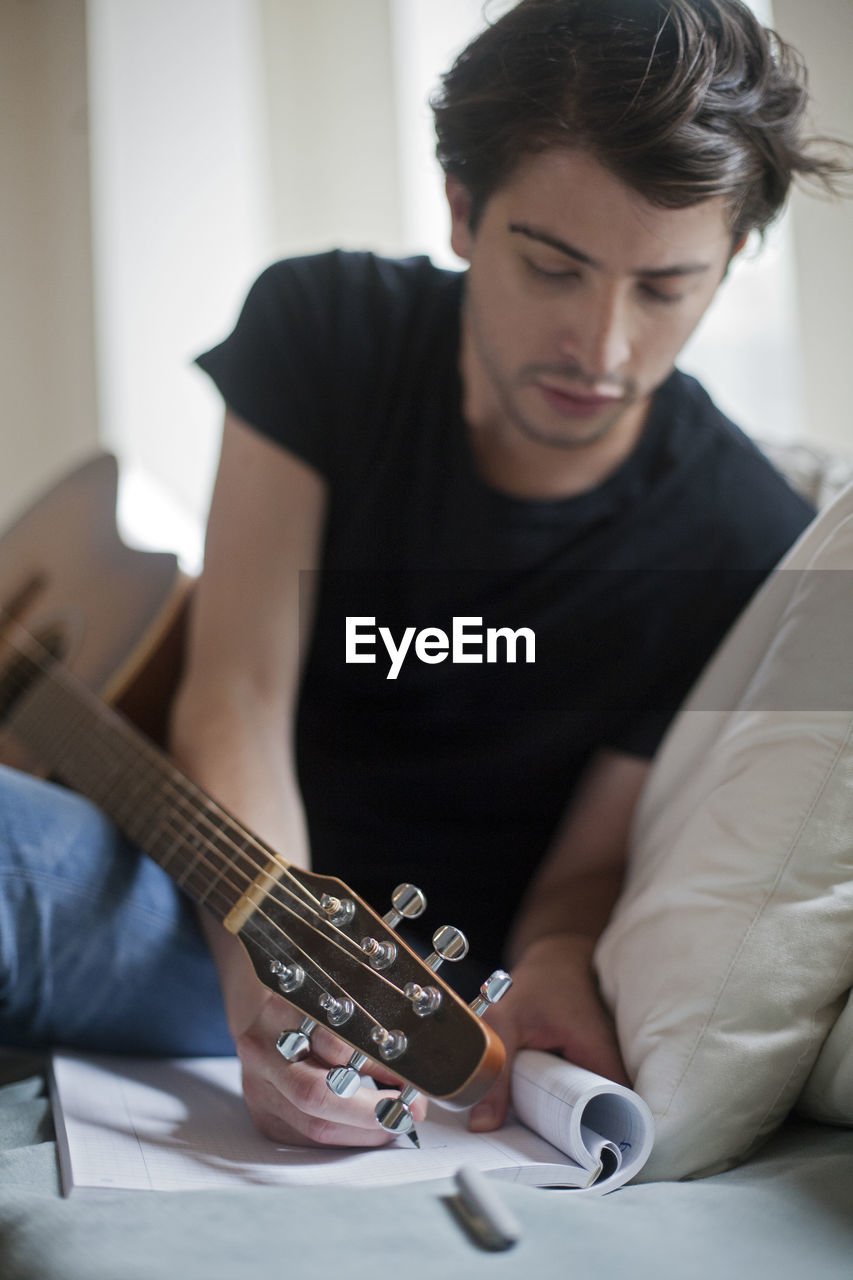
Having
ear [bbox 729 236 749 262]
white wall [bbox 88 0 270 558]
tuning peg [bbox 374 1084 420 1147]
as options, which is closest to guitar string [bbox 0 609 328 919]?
tuning peg [bbox 374 1084 420 1147]

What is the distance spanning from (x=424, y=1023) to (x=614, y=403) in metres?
0.55

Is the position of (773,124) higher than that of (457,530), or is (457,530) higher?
(773,124)

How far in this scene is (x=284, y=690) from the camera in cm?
95

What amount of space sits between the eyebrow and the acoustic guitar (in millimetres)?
488

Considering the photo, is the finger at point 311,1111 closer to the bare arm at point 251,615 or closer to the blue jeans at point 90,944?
the blue jeans at point 90,944

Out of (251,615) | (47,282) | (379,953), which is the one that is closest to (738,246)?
(251,615)

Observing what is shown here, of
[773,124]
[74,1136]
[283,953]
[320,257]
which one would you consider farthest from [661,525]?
[74,1136]

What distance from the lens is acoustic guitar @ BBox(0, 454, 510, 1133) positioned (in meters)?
0.53

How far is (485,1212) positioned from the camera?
0.43m

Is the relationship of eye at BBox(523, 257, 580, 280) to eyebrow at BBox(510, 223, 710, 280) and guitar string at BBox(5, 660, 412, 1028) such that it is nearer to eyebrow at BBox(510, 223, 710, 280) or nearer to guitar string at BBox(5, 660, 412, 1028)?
eyebrow at BBox(510, 223, 710, 280)

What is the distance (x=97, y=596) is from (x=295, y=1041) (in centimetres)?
79

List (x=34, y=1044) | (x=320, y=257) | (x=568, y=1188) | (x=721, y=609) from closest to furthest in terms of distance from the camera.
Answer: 1. (x=568, y=1188)
2. (x=34, y=1044)
3. (x=721, y=609)
4. (x=320, y=257)

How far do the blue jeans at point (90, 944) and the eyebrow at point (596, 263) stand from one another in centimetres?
57

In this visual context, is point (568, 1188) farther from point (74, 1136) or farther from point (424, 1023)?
point (74, 1136)
